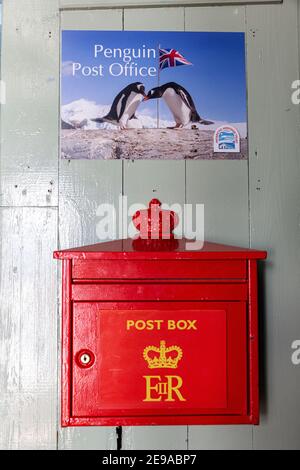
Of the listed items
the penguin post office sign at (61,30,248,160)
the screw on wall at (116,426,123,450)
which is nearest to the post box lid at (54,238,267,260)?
the penguin post office sign at (61,30,248,160)

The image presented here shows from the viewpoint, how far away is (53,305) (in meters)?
1.48

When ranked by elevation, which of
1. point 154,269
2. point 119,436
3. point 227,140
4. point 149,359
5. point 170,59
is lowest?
point 119,436

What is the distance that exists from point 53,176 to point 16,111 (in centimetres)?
25

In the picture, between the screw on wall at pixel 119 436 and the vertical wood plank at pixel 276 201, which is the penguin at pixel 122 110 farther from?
the screw on wall at pixel 119 436

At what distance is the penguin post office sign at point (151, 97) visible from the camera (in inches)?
59.2

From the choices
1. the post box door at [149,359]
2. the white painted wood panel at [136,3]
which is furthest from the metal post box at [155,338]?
the white painted wood panel at [136,3]

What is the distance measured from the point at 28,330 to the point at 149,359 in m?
0.52

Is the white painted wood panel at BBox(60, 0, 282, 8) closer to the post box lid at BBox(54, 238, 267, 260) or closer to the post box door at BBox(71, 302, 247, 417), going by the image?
the post box lid at BBox(54, 238, 267, 260)

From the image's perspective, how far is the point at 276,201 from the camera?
4.97 ft

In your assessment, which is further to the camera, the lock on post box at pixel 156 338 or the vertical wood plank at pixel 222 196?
the vertical wood plank at pixel 222 196

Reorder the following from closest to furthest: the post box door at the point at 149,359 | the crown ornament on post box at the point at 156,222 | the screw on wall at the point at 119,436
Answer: the post box door at the point at 149,359 → the crown ornament on post box at the point at 156,222 → the screw on wall at the point at 119,436

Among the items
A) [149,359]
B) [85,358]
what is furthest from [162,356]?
[85,358]

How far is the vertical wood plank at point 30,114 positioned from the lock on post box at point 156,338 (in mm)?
466

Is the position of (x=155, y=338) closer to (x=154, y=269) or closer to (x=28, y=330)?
(x=154, y=269)
